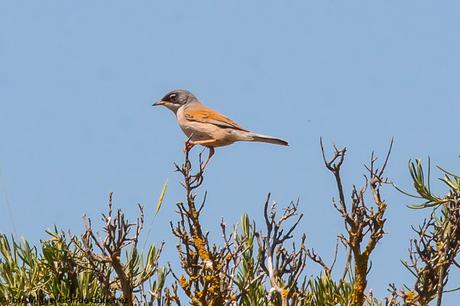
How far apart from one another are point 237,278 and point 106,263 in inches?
36.4

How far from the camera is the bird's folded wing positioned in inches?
397

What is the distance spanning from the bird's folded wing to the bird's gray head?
56 cm

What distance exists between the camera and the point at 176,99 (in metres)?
11.4

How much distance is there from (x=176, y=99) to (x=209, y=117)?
3.74 ft

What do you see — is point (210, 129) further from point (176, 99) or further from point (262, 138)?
point (176, 99)

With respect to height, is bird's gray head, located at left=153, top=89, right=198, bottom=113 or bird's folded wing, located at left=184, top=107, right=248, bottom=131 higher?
bird's gray head, located at left=153, top=89, right=198, bottom=113

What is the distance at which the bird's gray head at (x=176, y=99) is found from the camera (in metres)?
→ 11.2

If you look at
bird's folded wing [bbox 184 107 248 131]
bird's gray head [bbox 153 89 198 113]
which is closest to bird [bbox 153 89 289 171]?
bird's folded wing [bbox 184 107 248 131]

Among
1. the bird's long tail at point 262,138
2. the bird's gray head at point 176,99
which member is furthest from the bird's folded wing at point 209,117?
the bird's gray head at point 176,99

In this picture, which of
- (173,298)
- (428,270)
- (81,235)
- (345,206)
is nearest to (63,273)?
(81,235)

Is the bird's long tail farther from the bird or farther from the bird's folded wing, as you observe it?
the bird's folded wing

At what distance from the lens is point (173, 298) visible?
4734 millimetres

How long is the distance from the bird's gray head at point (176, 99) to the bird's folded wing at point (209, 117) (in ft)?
1.85

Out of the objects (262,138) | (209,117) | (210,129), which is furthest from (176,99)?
(262,138)
